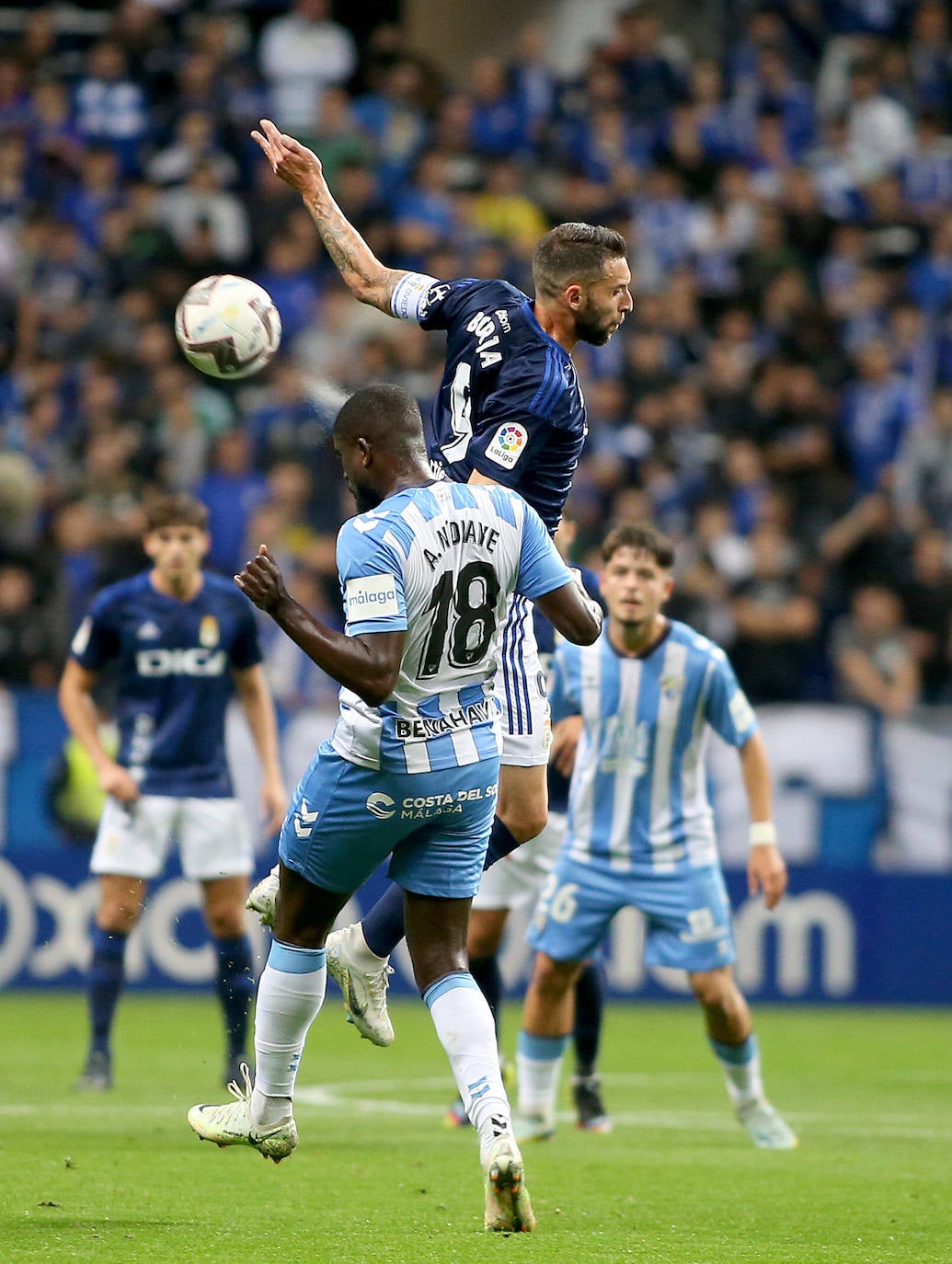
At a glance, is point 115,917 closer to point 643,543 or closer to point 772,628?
point 643,543

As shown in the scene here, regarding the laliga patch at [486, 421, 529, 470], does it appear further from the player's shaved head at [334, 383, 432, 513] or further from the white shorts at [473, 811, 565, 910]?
the white shorts at [473, 811, 565, 910]

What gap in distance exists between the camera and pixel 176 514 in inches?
366

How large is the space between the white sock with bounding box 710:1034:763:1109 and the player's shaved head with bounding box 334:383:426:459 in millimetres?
3413

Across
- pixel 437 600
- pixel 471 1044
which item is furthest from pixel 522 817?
pixel 437 600

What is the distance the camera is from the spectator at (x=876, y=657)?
14523mm

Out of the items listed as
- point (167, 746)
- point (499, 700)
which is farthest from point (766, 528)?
point (499, 700)

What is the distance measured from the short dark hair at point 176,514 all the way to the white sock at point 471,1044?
4.05 meters

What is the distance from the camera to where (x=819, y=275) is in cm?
1802

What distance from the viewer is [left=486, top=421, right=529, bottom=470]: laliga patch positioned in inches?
247

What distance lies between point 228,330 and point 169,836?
355cm

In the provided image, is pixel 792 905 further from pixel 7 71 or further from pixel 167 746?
pixel 7 71

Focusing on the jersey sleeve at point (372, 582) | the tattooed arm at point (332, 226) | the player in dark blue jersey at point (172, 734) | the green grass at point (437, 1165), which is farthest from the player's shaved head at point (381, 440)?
the player in dark blue jersey at point (172, 734)

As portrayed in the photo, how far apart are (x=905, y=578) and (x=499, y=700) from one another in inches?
357

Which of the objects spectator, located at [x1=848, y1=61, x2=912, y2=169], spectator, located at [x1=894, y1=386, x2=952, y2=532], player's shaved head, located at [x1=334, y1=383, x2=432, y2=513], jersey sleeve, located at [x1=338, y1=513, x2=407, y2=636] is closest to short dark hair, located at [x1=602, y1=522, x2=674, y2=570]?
player's shaved head, located at [x1=334, y1=383, x2=432, y2=513]
